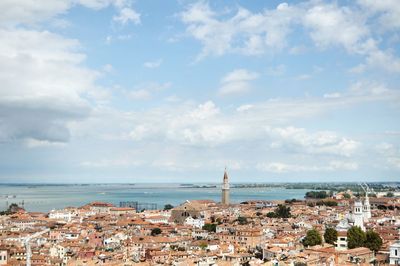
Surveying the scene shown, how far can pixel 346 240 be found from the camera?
25.9 metres

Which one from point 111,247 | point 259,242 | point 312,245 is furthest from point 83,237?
point 312,245

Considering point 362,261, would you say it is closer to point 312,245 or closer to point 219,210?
point 312,245

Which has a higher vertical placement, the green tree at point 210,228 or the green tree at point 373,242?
the green tree at point 373,242

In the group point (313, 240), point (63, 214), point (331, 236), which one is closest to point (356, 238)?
point (331, 236)

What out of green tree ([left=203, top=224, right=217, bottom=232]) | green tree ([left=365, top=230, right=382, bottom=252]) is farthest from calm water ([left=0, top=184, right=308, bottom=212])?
green tree ([left=365, top=230, right=382, bottom=252])

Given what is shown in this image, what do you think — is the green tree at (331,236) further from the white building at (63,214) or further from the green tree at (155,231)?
the white building at (63,214)

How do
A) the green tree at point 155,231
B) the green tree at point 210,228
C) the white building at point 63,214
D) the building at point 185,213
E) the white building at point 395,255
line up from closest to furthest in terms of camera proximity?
the white building at point 395,255 < the green tree at point 155,231 < the green tree at point 210,228 < the building at point 185,213 < the white building at point 63,214

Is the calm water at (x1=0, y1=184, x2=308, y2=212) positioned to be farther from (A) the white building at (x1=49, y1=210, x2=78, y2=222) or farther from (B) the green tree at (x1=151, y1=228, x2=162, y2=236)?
(B) the green tree at (x1=151, y1=228, x2=162, y2=236)

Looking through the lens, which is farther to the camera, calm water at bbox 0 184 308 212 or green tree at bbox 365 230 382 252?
calm water at bbox 0 184 308 212

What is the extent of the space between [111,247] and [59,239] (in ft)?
16.4

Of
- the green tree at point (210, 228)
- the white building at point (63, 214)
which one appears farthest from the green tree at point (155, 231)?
the white building at point (63, 214)

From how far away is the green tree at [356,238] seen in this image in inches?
977

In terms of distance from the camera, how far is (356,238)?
82.0ft

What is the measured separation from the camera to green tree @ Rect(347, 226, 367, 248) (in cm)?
2483
